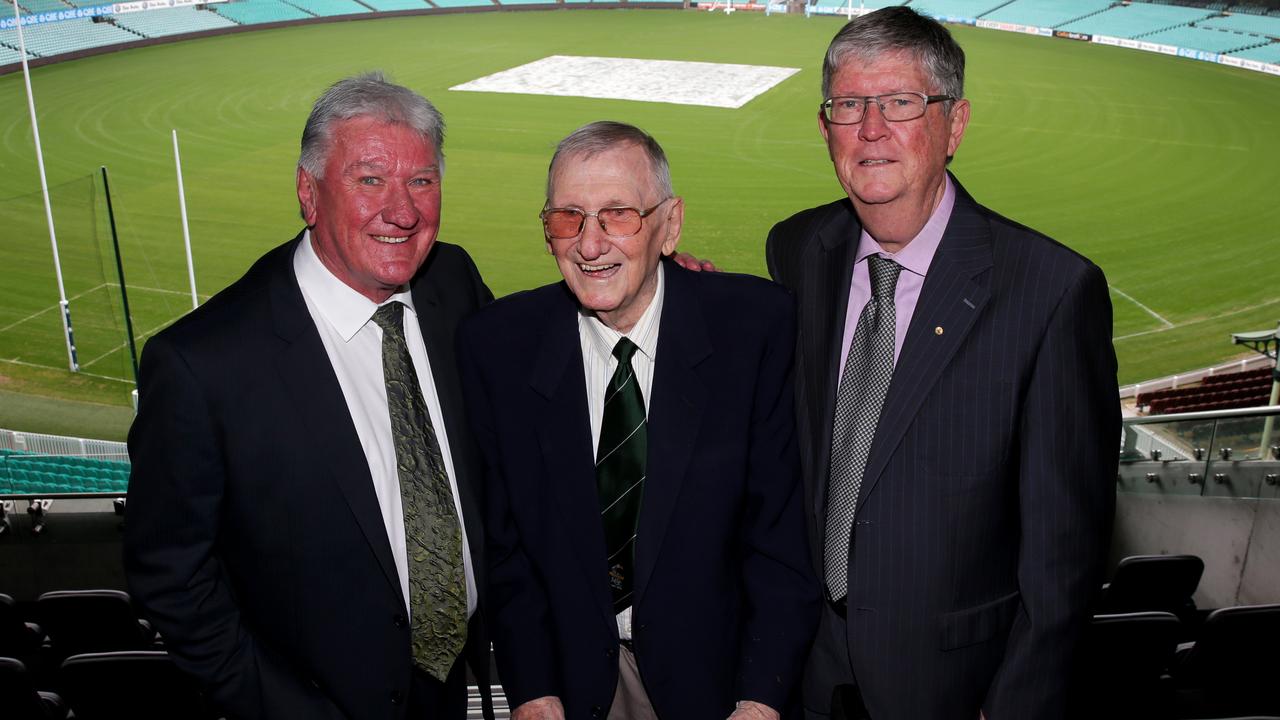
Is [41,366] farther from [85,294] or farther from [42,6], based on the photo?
[42,6]

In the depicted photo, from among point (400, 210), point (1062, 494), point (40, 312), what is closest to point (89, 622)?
point (400, 210)

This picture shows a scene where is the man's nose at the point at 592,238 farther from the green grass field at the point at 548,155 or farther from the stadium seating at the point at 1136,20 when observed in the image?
the stadium seating at the point at 1136,20

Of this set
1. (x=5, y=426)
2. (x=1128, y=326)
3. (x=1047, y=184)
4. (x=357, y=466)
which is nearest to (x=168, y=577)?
(x=357, y=466)

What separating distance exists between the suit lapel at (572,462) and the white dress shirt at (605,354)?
4 centimetres

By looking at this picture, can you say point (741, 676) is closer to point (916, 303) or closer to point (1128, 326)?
point (916, 303)

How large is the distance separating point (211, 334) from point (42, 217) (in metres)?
18.0

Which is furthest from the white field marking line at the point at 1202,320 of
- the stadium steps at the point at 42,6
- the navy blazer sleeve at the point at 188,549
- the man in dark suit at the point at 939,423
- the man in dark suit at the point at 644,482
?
the stadium steps at the point at 42,6

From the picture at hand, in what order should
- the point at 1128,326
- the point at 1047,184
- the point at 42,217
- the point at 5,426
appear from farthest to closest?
the point at 1047,184 < the point at 42,217 < the point at 1128,326 < the point at 5,426

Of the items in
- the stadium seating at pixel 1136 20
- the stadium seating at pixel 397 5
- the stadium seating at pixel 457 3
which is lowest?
the stadium seating at pixel 1136 20

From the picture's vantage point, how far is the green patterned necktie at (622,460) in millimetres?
2367

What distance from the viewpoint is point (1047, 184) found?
22703 mm

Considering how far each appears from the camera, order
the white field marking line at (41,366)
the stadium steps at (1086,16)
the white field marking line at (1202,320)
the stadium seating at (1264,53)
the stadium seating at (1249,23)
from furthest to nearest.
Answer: the stadium steps at (1086,16) → the stadium seating at (1249,23) → the stadium seating at (1264,53) → the white field marking line at (1202,320) → the white field marking line at (41,366)

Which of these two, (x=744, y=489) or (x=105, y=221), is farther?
(x=105, y=221)

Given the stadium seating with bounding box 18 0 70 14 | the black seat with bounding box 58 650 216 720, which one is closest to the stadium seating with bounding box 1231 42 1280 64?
the stadium seating with bounding box 18 0 70 14
